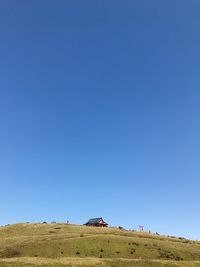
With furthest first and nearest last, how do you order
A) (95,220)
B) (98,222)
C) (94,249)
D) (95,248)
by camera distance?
1. (95,220)
2. (98,222)
3. (95,248)
4. (94,249)

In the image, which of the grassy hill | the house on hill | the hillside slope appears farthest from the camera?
the house on hill

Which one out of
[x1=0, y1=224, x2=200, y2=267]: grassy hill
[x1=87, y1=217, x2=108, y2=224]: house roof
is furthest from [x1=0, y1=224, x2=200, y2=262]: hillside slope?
[x1=87, y1=217, x2=108, y2=224]: house roof

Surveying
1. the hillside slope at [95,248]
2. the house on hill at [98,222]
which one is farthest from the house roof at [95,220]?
the hillside slope at [95,248]

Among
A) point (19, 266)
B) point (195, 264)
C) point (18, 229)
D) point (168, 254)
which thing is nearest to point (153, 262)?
point (195, 264)

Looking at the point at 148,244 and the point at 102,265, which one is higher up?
the point at 148,244

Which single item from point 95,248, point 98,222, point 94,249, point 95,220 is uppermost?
point 95,220

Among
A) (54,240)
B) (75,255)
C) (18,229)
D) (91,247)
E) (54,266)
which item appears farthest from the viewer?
(18,229)

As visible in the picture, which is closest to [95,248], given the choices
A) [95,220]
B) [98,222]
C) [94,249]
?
[94,249]

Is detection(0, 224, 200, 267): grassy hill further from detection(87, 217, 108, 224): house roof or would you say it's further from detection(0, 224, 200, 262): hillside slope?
detection(87, 217, 108, 224): house roof

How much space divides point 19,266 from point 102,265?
12515 mm

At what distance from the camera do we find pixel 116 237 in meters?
86.1

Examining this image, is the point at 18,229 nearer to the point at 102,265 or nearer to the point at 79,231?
the point at 79,231

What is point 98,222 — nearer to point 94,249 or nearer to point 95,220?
point 95,220

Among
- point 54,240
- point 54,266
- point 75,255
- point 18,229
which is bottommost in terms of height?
point 54,266
